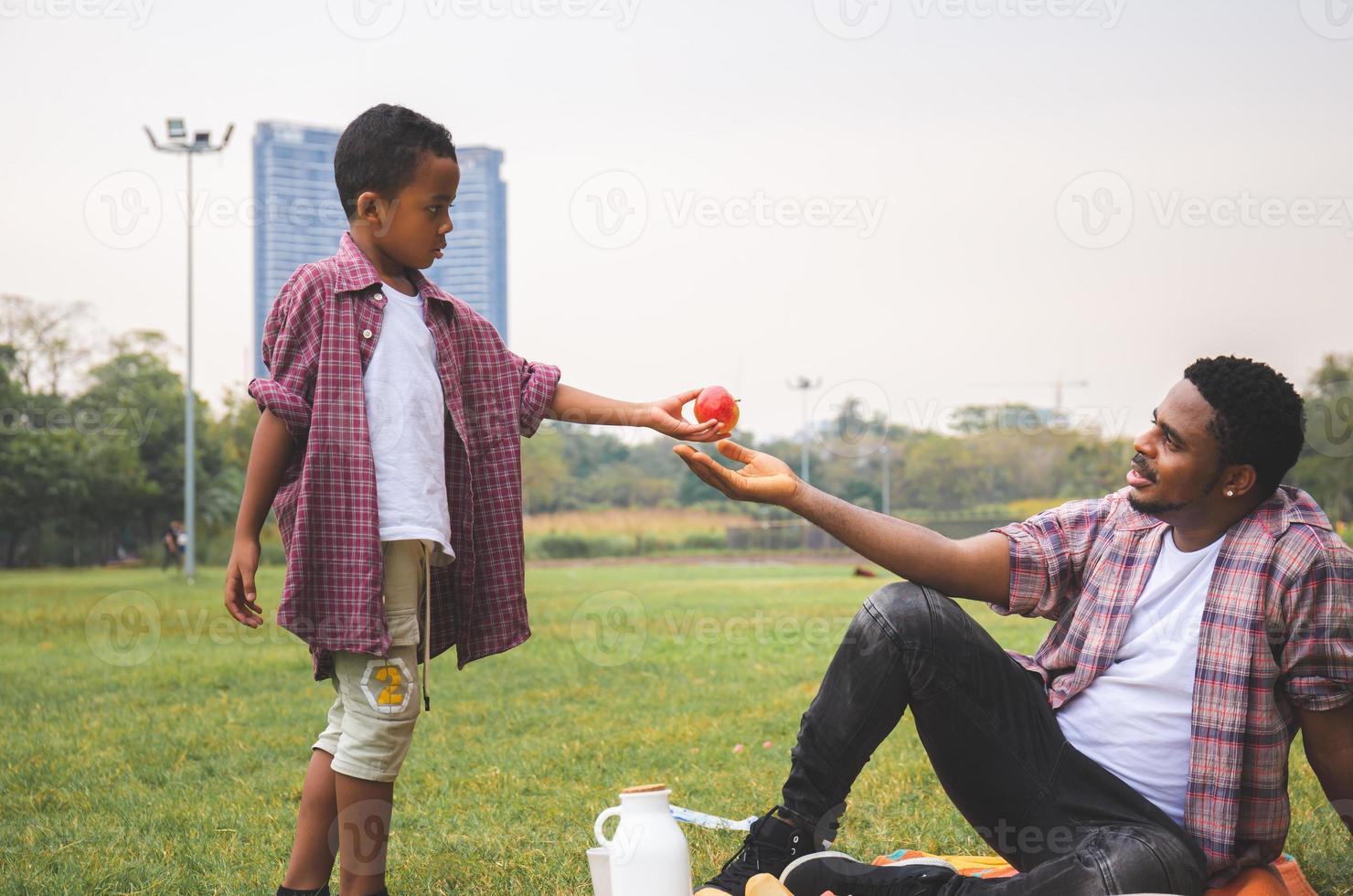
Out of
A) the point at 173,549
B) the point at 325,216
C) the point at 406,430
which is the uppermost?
the point at 325,216

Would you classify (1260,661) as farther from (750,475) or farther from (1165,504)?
(750,475)

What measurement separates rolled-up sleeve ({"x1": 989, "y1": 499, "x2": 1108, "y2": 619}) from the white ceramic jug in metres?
0.93

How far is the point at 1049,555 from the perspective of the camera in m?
2.89

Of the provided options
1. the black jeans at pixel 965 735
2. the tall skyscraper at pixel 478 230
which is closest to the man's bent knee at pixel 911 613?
the black jeans at pixel 965 735

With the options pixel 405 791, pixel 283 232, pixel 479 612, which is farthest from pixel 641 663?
pixel 283 232

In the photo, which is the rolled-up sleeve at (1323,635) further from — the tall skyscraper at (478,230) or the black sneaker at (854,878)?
the tall skyscraper at (478,230)

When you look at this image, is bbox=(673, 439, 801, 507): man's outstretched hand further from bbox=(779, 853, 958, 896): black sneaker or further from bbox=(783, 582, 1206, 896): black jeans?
bbox=(779, 853, 958, 896): black sneaker

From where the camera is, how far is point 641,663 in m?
8.40

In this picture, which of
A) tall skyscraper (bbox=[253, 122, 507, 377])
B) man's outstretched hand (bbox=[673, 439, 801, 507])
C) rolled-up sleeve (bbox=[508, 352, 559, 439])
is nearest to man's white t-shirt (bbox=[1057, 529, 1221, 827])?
man's outstretched hand (bbox=[673, 439, 801, 507])

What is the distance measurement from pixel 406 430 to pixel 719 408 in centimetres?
84

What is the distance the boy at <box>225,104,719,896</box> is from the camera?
2773 millimetres

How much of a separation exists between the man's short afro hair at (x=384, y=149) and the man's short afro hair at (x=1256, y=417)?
1817 millimetres

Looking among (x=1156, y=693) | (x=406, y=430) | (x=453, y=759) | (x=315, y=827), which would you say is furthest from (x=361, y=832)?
(x=453, y=759)

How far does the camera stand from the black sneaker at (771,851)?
271 centimetres
